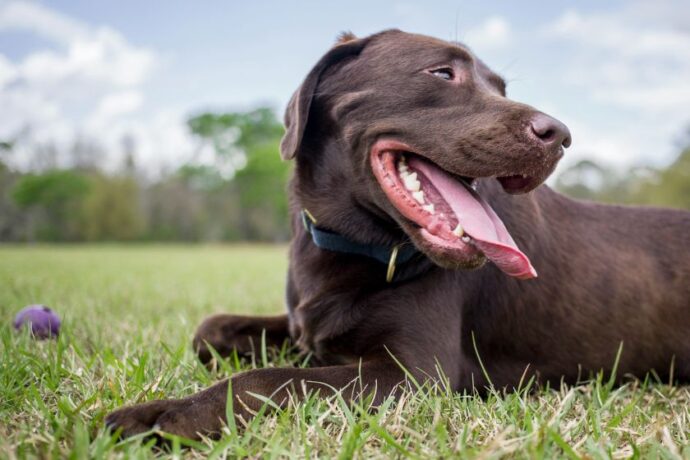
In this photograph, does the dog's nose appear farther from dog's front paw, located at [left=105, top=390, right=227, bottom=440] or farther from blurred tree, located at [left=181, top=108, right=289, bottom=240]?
blurred tree, located at [left=181, top=108, right=289, bottom=240]

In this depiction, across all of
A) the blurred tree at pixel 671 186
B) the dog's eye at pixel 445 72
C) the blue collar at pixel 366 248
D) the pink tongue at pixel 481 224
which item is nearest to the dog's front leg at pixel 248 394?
the blue collar at pixel 366 248

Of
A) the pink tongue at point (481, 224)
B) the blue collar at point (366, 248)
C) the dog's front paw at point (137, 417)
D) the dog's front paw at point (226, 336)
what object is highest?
the pink tongue at point (481, 224)

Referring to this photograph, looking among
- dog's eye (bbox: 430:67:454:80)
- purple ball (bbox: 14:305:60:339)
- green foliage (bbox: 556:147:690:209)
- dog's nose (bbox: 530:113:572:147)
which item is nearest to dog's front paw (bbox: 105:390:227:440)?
dog's nose (bbox: 530:113:572:147)

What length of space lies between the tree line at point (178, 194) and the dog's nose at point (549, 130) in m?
38.2

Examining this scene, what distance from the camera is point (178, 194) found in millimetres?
52031

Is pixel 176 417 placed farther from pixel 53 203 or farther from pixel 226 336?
pixel 53 203

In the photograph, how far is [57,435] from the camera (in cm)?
150

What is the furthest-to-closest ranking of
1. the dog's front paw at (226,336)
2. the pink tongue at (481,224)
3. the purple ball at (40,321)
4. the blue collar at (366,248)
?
→ the purple ball at (40,321) → the dog's front paw at (226,336) → the blue collar at (366,248) → the pink tongue at (481,224)

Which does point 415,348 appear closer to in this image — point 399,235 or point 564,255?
point 399,235

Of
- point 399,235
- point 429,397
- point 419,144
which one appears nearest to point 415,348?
point 429,397

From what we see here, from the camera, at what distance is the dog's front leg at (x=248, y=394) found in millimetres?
1638

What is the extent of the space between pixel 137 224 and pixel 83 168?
12277mm

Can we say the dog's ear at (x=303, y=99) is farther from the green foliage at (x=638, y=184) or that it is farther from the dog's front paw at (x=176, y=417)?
the green foliage at (x=638, y=184)

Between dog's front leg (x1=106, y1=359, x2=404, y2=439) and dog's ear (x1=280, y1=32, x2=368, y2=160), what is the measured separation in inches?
40.0
